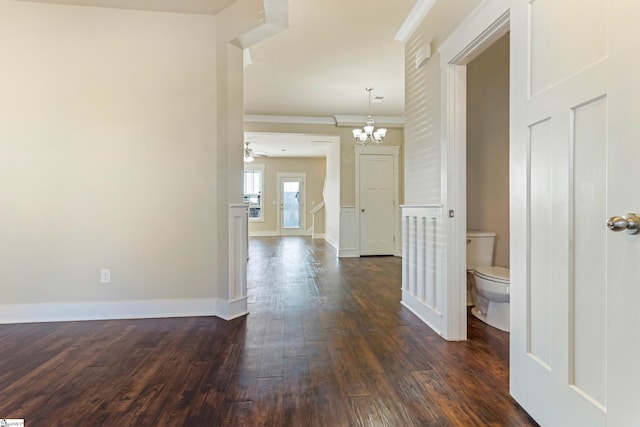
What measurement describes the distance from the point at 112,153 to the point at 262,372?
2.20m

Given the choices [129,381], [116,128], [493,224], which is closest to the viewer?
[129,381]

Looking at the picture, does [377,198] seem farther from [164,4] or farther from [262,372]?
[262,372]


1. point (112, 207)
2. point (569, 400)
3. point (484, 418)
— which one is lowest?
point (484, 418)

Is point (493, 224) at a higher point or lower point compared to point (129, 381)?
higher

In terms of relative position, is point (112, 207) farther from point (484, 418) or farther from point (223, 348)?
point (484, 418)

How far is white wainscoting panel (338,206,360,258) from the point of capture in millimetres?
6047

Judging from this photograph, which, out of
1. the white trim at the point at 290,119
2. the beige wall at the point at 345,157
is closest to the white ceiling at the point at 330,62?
the white trim at the point at 290,119

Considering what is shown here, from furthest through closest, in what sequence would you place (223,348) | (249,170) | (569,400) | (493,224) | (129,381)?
(249,170) → (493,224) → (223,348) → (129,381) → (569,400)

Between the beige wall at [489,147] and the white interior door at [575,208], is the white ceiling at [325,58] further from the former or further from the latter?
the white interior door at [575,208]

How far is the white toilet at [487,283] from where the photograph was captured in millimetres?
2408

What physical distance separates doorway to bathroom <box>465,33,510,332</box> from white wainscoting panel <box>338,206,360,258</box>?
3173 millimetres

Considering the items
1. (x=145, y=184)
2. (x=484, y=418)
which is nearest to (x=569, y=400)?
(x=484, y=418)

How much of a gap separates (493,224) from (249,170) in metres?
8.30

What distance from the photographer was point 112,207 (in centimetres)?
270
